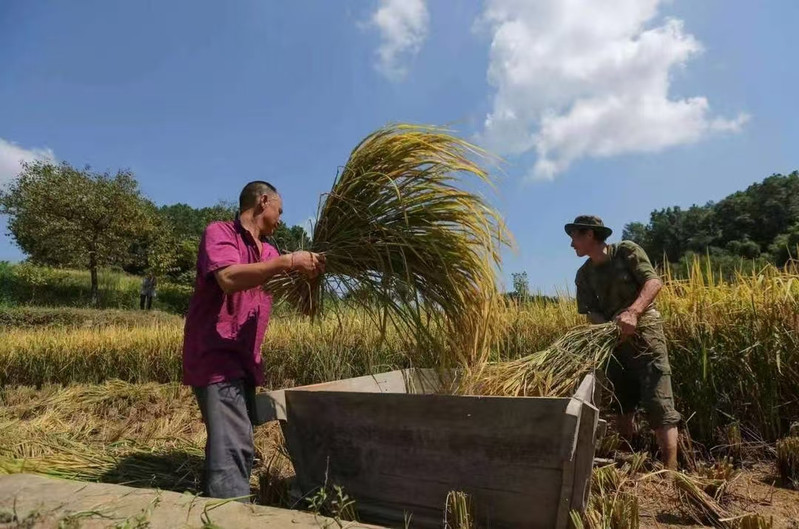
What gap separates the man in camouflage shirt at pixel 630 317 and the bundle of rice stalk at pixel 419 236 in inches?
Answer: 34.0

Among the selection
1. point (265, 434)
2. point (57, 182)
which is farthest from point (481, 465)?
point (57, 182)

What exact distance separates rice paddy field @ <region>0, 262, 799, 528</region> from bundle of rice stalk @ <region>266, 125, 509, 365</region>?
18cm

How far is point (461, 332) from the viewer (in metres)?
2.52

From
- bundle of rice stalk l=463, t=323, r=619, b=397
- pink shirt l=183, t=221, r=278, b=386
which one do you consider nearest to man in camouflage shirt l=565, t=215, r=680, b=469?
bundle of rice stalk l=463, t=323, r=619, b=397

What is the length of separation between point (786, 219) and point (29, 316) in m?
37.3

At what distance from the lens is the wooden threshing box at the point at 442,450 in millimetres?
1782

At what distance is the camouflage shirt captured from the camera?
3.11 metres

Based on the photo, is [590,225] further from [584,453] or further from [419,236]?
[584,453]

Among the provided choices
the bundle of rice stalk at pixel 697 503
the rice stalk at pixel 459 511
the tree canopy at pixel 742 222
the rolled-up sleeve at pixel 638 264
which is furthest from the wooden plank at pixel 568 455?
the tree canopy at pixel 742 222

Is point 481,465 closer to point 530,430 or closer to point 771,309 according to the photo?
point 530,430

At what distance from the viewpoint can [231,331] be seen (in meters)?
2.32

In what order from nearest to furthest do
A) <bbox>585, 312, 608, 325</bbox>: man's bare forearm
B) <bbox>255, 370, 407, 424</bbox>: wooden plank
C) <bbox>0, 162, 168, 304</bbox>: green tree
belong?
1. <bbox>255, 370, 407, 424</bbox>: wooden plank
2. <bbox>585, 312, 608, 325</bbox>: man's bare forearm
3. <bbox>0, 162, 168, 304</bbox>: green tree

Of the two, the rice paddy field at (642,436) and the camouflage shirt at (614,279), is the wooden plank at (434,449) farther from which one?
the camouflage shirt at (614,279)

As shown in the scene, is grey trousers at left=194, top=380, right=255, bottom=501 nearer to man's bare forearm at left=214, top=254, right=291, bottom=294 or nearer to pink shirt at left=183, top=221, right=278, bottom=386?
pink shirt at left=183, top=221, right=278, bottom=386
